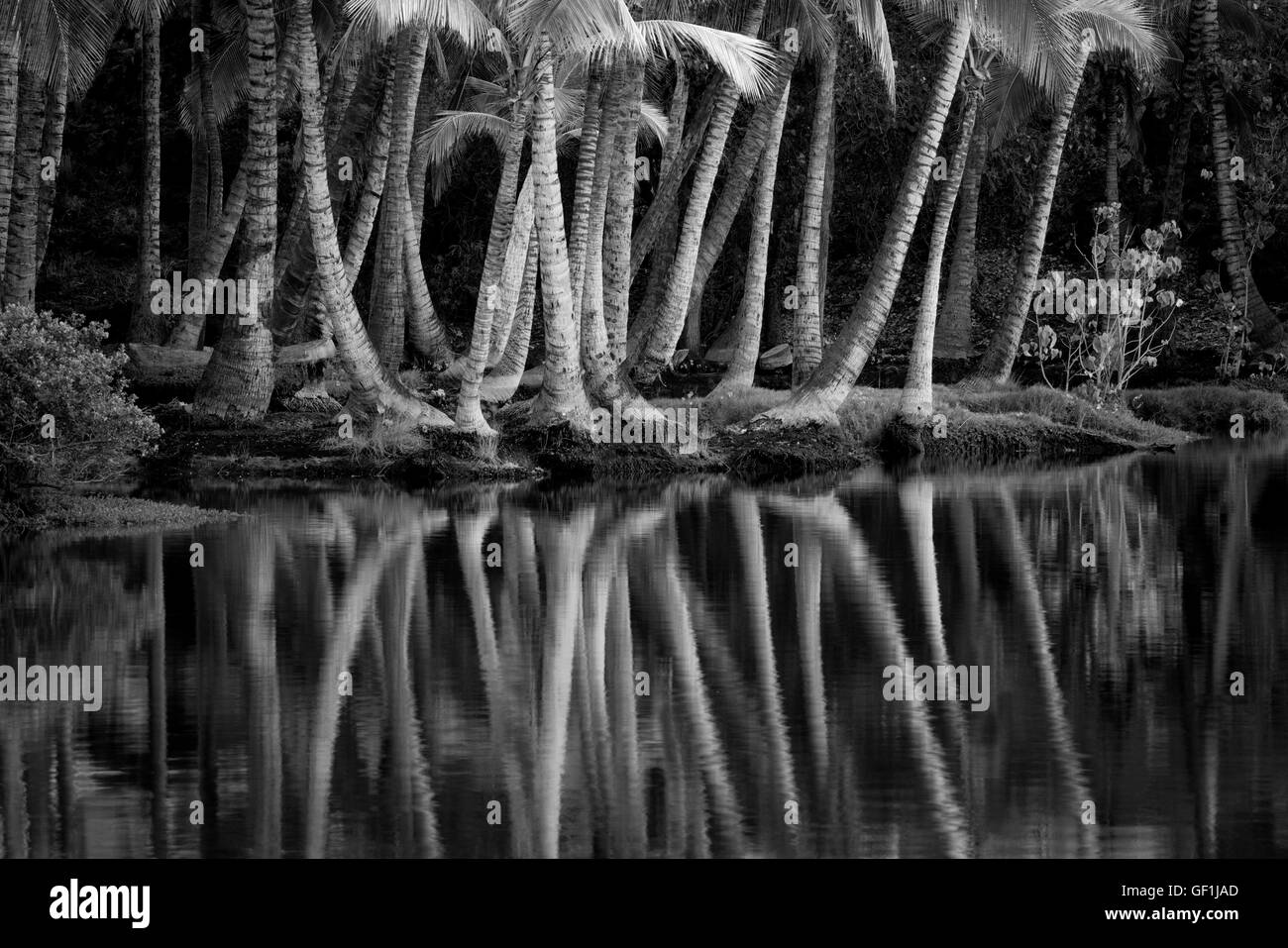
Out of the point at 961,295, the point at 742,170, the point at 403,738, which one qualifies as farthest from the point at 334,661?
the point at 961,295

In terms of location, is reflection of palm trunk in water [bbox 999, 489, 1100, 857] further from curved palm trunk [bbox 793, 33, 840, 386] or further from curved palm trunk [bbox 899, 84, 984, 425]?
curved palm trunk [bbox 793, 33, 840, 386]

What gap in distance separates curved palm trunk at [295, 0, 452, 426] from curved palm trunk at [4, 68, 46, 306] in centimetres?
594

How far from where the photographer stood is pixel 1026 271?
32875 mm

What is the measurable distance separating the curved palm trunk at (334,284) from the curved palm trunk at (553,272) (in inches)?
65.4

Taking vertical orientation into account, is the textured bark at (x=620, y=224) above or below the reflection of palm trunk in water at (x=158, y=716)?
above

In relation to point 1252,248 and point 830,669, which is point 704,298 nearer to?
point 1252,248

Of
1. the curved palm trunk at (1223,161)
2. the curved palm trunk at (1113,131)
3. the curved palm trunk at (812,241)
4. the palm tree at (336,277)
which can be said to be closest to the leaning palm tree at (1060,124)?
the curved palm trunk at (1113,131)

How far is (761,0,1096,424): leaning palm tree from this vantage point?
84.7 ft

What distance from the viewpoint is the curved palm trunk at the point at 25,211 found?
1099 inches

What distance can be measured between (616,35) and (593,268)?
15.4 ft

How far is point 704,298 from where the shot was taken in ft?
144

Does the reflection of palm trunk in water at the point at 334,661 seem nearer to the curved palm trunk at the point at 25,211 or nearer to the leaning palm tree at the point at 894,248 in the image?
the leaning palm tree at the point at 894,248

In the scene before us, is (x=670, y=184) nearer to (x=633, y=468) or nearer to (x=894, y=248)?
(x=894, y=248)
